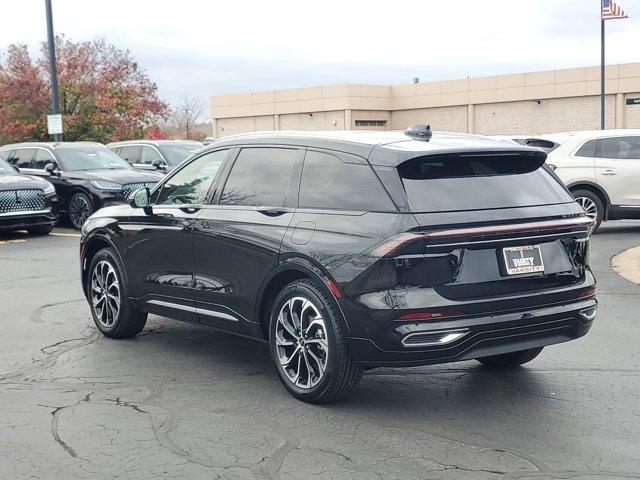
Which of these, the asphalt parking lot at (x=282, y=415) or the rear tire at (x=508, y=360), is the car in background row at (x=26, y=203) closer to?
the asphalt parking lot at (x=282, y=415)

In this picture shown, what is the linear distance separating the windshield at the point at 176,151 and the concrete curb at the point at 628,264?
10976 millimetres

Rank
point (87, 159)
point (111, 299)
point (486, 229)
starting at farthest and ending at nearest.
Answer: point (87, 159) < point (111, 299) < point (486, 229)

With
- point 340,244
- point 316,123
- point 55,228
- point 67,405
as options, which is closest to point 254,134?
point 340,244

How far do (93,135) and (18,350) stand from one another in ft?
89.8

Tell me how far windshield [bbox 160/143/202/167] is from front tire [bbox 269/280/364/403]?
15154 millimetres

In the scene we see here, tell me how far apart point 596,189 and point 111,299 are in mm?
9674

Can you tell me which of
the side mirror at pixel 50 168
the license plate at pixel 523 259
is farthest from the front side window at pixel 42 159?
the license plate at pixel 523 259

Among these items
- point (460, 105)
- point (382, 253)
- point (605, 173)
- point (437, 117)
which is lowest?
point (605, 173)

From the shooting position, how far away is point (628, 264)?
38.6 feet

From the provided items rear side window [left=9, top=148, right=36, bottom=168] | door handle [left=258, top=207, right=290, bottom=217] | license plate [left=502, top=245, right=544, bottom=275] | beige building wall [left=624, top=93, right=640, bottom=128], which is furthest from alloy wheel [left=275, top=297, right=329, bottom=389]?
beige building wall [left=624, top=93, right=640, bottom=128]

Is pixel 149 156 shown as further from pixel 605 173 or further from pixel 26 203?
pixel 605 173

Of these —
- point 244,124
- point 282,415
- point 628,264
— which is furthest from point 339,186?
point 244,124

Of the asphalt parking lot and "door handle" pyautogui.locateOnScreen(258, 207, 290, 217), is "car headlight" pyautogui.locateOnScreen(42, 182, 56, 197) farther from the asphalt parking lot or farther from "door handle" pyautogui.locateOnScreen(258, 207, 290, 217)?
"door handle" pyautogui.locateOnScreen(258, 207, 290, 217)

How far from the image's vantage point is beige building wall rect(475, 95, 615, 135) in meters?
50.1
